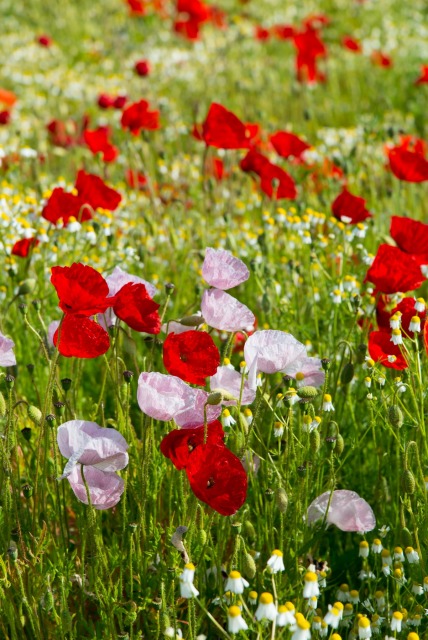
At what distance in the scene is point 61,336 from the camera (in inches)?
79.8

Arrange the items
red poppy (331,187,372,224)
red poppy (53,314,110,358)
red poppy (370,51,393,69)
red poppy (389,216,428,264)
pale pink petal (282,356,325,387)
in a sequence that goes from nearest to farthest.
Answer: red poppy (53,314,110,358) < pale pink petal (282,356,325,387) < red poppy (389,216,428,264) < red poppy (331,187,372,224) < red poppy (370,51,393,69)

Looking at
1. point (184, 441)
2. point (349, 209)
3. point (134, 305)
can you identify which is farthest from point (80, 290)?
point (349, 209)

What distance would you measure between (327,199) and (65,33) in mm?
7043

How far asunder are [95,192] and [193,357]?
120cm

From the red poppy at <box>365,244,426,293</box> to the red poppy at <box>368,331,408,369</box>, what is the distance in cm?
13

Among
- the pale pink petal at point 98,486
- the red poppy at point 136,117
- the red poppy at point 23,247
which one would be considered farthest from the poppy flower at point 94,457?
the red poppy at point 136,117

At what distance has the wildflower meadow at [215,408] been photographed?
6.34 ft

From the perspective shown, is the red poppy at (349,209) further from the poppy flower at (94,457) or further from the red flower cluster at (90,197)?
the poppy flower at (94,457)

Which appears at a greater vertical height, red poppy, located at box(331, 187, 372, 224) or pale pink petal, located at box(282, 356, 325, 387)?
red poppy, located at box(331, 187, 372, 224)

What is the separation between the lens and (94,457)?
1874mm

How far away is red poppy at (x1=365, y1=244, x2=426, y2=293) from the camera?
7.64ft

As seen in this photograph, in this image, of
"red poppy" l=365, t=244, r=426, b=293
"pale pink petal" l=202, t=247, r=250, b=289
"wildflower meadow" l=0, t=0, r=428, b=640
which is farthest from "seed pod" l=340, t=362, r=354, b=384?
"pale pink petal" l=202, t=247, r=250, b=289

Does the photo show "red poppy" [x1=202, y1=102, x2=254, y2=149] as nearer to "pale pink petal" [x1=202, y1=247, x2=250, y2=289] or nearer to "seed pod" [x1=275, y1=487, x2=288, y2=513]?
"pale pink petal" [x1=202, y1=247, x2=250, y2=289]

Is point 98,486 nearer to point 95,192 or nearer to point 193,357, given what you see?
point 193,357
